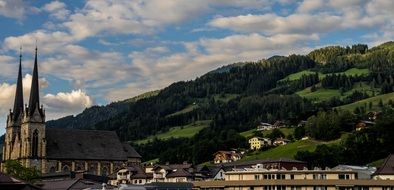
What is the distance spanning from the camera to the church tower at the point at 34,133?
155000 millimetres

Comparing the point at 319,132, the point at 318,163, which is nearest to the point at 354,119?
the point at 319,132

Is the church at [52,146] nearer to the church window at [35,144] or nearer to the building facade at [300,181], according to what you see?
the church window at [35,144]

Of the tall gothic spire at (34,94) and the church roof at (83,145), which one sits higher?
the tall gothic spire at (34,94)

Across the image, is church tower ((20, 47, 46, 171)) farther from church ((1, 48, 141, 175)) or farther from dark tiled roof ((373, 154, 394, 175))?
dark tiled roof ((373, 154, 394, 175))

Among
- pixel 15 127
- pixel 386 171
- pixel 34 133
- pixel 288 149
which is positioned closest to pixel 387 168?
pixel 386 171

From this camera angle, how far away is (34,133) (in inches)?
6186

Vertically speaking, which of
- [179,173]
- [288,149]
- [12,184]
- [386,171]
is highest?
[288,149]

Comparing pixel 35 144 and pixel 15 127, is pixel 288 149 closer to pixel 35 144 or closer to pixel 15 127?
pixel 35 144

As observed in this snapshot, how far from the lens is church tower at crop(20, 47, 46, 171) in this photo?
509 ft

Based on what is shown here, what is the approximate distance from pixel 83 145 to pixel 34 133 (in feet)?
58.9

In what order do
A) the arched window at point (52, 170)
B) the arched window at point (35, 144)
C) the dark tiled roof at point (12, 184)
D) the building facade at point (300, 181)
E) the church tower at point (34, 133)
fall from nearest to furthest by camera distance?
the dark tiled roof at point (12, 184) → the building facade at point (300, 181) → the church tower at point (34, 133) → the arched window at point (35, 144) → the arched window at point (52, 170)

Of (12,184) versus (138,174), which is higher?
(12,184)

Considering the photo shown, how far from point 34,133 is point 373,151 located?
264ft

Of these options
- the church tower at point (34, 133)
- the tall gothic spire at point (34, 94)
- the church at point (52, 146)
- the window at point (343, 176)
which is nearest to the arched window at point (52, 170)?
the church at point (52, 146)
